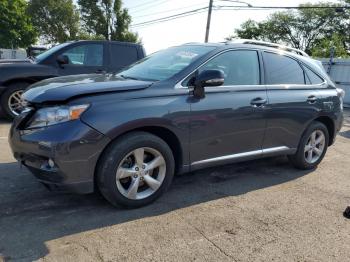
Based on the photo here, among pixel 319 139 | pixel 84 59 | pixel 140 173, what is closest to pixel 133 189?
pixel 140 173

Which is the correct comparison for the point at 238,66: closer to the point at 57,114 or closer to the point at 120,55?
the point at 57,114

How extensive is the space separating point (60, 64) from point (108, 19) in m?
40.1

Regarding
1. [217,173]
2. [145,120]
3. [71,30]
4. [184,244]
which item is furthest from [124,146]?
[71,30]

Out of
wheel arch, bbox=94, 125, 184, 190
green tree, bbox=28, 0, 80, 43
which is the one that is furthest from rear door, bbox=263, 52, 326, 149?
green tree, bbox=28, 0, 80, 43

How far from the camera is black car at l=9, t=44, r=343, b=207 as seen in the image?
3.35m

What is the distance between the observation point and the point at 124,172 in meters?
3.60

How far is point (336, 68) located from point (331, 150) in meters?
12.0

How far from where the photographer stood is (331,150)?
6996 mm

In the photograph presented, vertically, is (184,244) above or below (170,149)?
below

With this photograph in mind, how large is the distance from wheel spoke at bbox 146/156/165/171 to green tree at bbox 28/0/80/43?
4967 centimetres

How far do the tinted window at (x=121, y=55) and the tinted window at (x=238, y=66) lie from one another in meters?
4.53

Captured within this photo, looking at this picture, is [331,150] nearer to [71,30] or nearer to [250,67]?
[250,67]

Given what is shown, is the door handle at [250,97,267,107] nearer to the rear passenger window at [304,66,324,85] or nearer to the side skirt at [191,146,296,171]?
the side skirt at [191,146,296,171]

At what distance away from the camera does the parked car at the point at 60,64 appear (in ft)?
24.4
